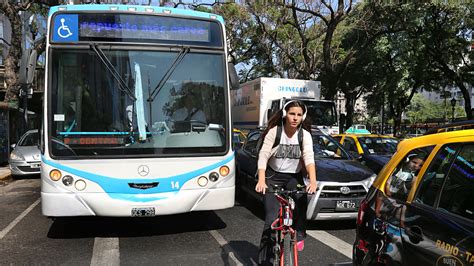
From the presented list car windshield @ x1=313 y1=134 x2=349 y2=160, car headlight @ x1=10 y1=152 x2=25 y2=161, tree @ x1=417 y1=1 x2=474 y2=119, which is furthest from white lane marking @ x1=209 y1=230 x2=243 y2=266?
tree @ x1=417 y1=1 x2=474 y2=119

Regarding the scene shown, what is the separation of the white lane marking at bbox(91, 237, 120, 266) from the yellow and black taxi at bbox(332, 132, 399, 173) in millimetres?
6215

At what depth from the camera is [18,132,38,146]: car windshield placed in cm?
1328

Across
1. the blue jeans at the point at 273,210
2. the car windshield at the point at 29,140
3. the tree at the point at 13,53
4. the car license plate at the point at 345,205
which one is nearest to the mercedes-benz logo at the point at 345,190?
the car license plate at the point at 345,205

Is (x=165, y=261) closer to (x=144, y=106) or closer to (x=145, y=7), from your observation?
(x=144, y=106)

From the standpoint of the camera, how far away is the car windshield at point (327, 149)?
785 centimetres

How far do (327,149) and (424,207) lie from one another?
5.63 meters

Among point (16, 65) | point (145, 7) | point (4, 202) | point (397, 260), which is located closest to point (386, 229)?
point (397, 260)

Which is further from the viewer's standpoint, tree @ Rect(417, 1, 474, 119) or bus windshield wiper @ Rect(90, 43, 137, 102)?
tree @ Rect(417, 1, 474, 119)

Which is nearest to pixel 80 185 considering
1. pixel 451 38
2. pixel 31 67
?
pixel 31 67

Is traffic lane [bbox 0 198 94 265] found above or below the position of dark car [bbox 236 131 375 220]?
below

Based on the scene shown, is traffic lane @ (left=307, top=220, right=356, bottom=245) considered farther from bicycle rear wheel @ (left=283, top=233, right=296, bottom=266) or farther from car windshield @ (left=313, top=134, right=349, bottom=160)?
bicycle rear wheel @ (left=283, top=233, right=296, bottom=266)

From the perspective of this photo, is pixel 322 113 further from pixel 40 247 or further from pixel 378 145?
pixel 40 247

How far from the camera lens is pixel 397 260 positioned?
2721mm

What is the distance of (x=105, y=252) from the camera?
535cm
